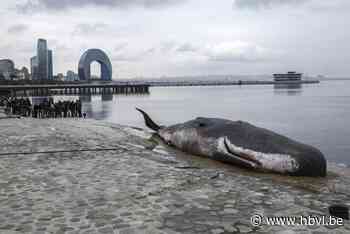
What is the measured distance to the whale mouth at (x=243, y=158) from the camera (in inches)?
462

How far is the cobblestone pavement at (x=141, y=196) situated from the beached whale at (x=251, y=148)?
431mm

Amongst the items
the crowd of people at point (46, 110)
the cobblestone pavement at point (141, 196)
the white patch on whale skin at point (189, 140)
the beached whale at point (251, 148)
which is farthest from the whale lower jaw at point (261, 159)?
the crowd of people at point (46, 110)

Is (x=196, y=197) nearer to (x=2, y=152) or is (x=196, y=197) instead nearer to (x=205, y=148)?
(x=205, y=148)

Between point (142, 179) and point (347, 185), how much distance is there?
6.25 meters

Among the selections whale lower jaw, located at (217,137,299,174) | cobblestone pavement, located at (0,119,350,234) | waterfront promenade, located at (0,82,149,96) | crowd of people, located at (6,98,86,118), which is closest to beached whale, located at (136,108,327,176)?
whale lower jaw, located at (217,137,299,174)

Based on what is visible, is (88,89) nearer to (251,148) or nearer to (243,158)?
(243,158)

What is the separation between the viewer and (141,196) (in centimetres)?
783

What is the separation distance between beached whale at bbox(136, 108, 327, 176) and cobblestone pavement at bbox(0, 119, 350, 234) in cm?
43

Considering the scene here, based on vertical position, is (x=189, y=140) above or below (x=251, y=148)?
below

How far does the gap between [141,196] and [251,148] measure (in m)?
5.22

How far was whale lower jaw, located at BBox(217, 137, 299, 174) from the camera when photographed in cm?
1102

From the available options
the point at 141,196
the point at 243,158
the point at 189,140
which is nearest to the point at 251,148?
the point at 243,158

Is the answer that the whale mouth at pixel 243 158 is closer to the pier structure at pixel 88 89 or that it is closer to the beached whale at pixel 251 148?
the beached whale at pixel 251 148

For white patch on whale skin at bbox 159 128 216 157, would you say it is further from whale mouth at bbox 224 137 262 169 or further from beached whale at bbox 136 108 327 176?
whale mouth at bbox 224 137 262 169
